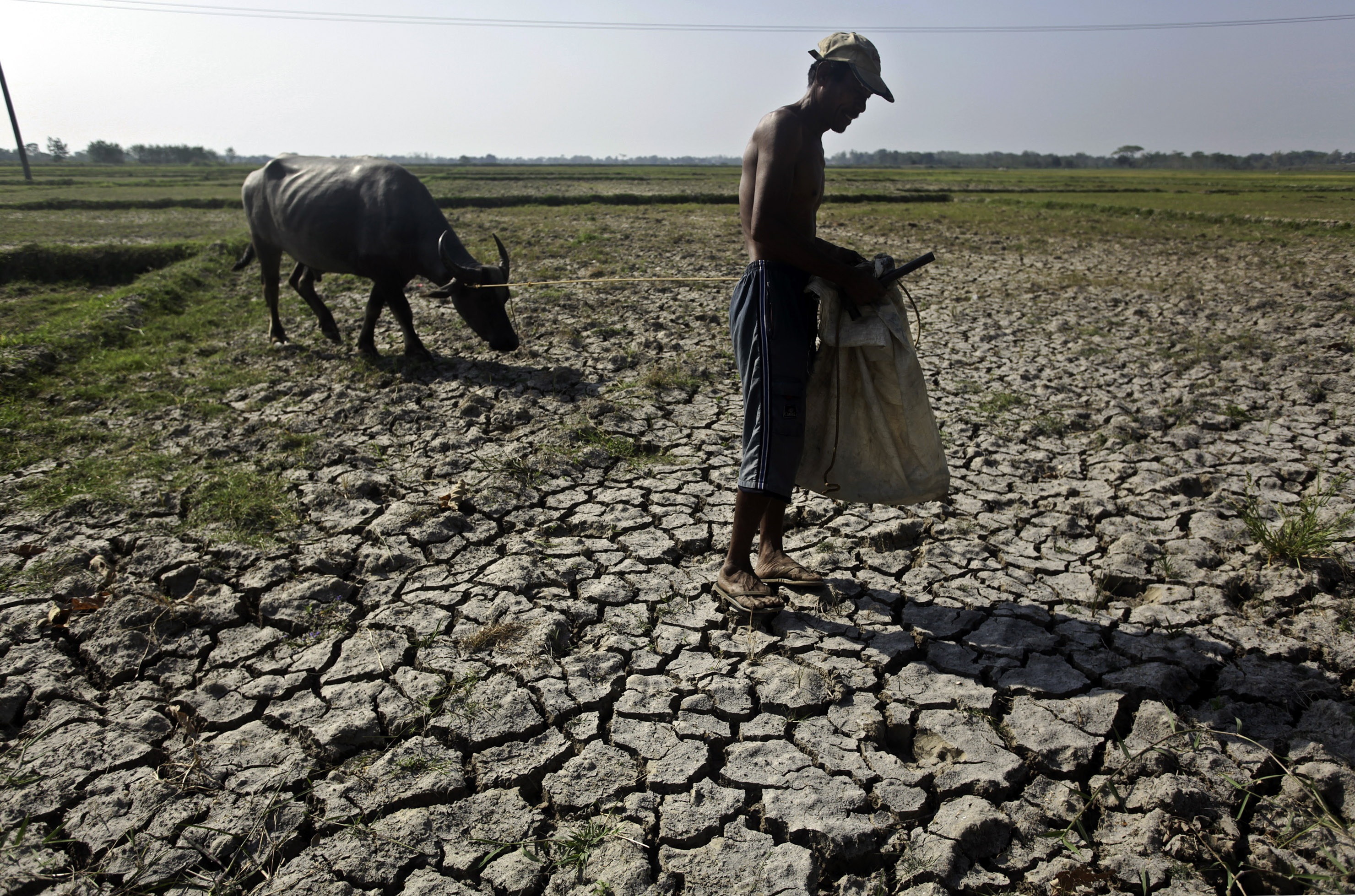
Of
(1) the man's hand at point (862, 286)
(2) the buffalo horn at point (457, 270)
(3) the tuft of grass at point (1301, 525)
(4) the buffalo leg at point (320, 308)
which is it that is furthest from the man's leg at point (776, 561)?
(4) the buffalo leg at point (320, 308)

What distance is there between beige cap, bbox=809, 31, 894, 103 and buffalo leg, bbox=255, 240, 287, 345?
600cm

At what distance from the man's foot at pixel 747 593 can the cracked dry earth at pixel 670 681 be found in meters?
0.10

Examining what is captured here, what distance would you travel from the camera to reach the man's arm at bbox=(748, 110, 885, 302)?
2.49 meters

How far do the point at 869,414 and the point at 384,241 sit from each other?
473 centimetres

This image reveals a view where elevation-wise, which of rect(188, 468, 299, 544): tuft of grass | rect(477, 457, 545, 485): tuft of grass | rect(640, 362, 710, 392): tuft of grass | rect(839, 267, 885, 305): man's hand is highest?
rect(839, 267, 885, 305): man's hand

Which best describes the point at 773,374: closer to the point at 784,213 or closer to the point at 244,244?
the point at 784,213

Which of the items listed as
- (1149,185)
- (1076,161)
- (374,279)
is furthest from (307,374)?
(1076,161)

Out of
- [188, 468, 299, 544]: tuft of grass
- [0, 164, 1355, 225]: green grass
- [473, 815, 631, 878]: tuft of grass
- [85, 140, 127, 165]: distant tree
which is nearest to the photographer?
[473, 815, 631, 878]: tuft of grass

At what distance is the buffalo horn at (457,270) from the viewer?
581cm

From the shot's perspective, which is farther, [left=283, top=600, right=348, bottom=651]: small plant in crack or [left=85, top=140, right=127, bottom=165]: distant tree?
[left=85, top=140, right=127, bottom=165]: distant tree

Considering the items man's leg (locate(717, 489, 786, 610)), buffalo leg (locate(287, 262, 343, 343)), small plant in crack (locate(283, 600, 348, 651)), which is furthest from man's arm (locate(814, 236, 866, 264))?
buffalo leg (locate(287, 262, 343, 343))

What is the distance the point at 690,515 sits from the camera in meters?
3.64

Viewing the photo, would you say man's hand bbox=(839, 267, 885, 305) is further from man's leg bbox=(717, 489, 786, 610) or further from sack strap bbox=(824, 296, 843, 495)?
man's leg bbox=(717, 489, 786, 610)

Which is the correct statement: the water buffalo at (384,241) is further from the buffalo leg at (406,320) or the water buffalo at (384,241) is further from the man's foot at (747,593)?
the man's foot at (747,593)
